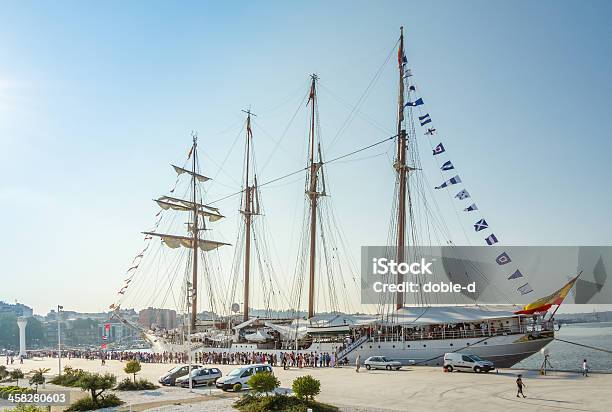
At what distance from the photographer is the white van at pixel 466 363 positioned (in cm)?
3538

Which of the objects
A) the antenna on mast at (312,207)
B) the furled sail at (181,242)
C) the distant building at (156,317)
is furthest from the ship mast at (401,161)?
the distant building at (156,317)

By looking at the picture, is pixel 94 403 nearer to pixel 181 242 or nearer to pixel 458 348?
pixel 458 348

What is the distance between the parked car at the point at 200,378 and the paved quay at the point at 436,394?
103 cm

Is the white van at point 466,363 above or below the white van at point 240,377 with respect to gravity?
below

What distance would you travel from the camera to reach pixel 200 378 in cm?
3294

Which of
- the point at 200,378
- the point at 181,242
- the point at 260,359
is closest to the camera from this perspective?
the point at 200,378

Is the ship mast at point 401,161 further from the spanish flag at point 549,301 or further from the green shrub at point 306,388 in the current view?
the green shrub at point 306,388

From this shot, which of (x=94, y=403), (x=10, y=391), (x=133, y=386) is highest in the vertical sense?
(x=94, y=403)

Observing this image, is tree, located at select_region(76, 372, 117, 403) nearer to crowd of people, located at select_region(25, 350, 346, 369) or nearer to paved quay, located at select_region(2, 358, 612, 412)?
paved quay, located at select_region(2, 358, 612, 412)

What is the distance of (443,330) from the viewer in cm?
4312

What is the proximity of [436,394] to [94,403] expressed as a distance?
1656cm

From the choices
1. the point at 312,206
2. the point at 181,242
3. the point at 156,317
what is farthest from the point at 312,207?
the point at 156,317

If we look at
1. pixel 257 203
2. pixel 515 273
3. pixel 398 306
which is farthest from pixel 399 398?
pixel 257 203

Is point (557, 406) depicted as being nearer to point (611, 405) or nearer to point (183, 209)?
point (611, 405)
